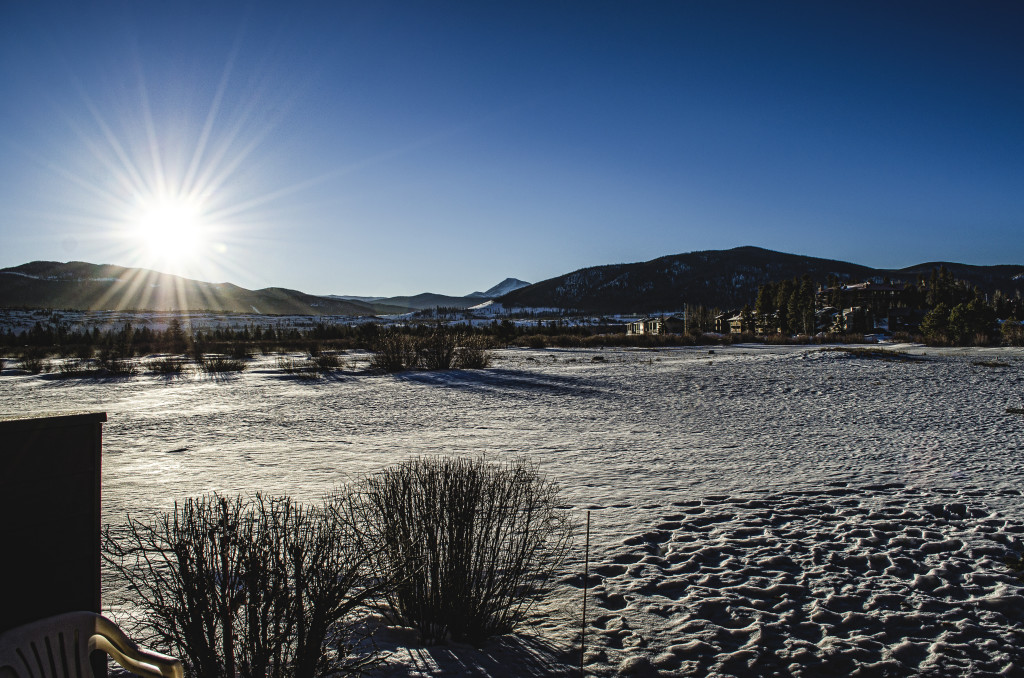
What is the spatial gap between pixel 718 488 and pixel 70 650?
6575mm

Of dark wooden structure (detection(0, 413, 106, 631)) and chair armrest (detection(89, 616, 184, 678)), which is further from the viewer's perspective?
dark wooden structure (detection(0, 413, 106, 631))

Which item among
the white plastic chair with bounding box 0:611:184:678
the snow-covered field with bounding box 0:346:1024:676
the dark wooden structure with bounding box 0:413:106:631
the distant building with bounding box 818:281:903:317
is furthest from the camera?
the distant building with bounding box 818:281:903:317

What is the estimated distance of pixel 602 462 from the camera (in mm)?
8352

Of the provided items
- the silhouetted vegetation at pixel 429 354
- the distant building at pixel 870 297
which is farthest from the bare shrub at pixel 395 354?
the distant building at pixel 870 297

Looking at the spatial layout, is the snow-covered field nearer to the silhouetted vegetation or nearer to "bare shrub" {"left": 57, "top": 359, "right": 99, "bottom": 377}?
"bare shrub" {"left": 57, "top": 359, "right": 99, "bottom": 377}

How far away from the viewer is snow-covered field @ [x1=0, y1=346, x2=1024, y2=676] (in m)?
3.41

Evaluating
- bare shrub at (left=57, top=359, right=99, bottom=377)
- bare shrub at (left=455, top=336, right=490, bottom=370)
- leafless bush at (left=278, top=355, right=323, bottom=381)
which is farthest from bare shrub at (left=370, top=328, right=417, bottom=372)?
bare shrub at (left=57, top=359, right=99, bottom=377)

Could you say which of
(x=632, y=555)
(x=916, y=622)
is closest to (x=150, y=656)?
(x=632, y=555)

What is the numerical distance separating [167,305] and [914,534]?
647 feet

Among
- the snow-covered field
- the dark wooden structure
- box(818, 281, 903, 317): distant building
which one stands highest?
box(818, 281, 903, 317): distant building

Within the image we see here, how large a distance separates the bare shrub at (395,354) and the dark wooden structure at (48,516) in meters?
22.5

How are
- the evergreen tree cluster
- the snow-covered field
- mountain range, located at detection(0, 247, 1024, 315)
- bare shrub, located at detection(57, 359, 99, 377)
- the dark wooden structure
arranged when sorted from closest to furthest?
1. the dark wooden structure
2. the snow-covered field
3. bare shrub, located at detection(57, 359, 99, 377)
4. the evergreen tree cluster
5. mountain range, located at detection(0, 247, 1024, 315)

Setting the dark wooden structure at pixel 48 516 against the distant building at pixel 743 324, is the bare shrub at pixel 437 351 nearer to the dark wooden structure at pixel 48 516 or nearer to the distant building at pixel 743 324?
the dark wooden structure at pixel 48 516

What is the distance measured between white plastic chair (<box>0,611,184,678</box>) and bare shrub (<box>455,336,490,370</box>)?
2307 centimetres
